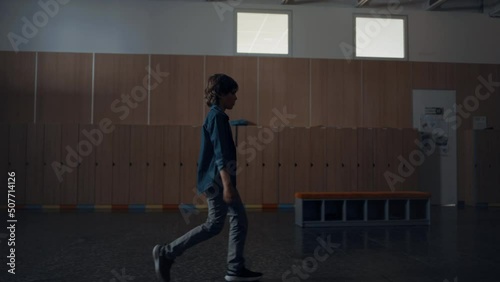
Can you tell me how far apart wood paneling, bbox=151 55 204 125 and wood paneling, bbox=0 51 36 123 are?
2.53 meters

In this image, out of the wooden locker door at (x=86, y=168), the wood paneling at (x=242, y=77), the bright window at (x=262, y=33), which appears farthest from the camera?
the bright window at (x=262, y=33)

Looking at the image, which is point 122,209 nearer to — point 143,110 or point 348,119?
point 143,110

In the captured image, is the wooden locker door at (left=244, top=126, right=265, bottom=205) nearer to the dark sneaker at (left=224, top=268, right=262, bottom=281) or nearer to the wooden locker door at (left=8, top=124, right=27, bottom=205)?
the wooden locker door at (left=8, top=124, right=27, bottom=205)

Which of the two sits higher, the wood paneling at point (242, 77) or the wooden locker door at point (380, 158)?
the wood paneling at point (242, 77)

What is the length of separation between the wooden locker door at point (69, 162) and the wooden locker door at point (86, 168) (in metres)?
0.08

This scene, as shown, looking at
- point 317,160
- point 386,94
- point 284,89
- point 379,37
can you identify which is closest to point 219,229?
point 317,160

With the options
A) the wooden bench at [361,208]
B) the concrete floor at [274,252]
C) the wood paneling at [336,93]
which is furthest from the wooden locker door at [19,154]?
the wood paneling at [336,93]

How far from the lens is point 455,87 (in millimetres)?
9938

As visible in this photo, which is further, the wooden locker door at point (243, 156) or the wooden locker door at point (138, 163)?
the wooden locker door at point (243, 156)

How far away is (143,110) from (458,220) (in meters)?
6.39

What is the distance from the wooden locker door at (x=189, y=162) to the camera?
8.77m

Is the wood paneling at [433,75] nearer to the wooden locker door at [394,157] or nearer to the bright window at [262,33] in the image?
the wooden locker door at [394,157]

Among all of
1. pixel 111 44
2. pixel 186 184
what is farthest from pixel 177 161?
pixel 111 44

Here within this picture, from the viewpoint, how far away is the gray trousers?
117 inches
